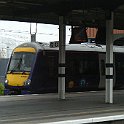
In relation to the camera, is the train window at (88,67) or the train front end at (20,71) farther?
the train window at (88,67)

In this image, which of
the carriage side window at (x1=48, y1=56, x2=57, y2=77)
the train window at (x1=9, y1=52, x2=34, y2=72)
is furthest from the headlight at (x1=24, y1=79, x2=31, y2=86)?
the carriage side window at (x1=48, y1=56, x2=57, y2=77)

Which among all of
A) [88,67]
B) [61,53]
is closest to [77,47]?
[88,67]

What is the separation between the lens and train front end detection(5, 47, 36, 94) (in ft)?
71.1

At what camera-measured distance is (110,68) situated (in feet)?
52.3

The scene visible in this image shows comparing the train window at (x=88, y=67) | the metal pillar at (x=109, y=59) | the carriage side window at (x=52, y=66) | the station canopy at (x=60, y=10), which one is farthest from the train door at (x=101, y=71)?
the metal pillar at (x=109, y=59)

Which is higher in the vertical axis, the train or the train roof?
the train roof

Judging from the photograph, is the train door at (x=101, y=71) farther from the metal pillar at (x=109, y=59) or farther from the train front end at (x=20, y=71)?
the metal pillar at (x=109, y=59)

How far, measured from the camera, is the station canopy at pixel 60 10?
15.7 metres

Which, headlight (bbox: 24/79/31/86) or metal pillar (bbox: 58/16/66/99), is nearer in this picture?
Result: metal pillar (bbox: 58/16/66/99)

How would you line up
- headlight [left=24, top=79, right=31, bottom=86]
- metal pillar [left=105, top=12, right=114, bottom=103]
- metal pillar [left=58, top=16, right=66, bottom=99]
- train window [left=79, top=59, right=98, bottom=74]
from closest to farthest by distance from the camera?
metal pillar [left=105, top=12, right=114, bottom=103] → metal pillar [left=58, top=16, right=66, bottom=99] → headlight [left=24, top=79, right=31, bottom=86] → train window [left=79, top=59, right=98, bottom=74]

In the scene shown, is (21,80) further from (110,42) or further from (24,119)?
(24,119)

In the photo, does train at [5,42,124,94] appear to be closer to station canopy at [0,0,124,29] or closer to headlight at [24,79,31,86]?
headlight at [24,79,31,86]

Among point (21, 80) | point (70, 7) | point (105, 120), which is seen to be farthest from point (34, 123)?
point (21, 80)

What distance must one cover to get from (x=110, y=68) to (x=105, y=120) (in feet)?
18.0
